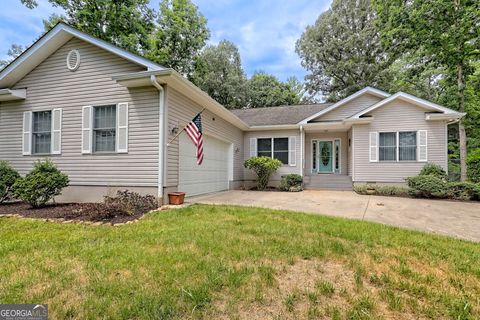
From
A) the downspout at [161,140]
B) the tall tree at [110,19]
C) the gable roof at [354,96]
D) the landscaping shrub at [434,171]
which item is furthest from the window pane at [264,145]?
the tall tree at [110,19]

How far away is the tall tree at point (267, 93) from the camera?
2564cm

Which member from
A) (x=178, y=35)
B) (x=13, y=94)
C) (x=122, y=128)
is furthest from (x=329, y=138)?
(x=178, y=35)

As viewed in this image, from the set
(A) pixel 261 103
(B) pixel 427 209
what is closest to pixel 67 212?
(B) pixel 427 209

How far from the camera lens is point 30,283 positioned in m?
2.58

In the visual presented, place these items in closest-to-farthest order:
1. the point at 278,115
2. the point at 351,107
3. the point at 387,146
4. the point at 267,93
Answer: the point at 387,146
the point at 351,107
the point at 278,115
the point at 267,93

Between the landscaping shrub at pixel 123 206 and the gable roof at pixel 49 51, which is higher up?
the gable roof at pixel 49 51

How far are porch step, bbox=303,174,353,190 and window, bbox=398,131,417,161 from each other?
2.53 m

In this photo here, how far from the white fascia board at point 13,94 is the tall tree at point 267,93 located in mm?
19763

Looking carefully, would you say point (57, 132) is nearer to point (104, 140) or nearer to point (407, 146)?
point (104, 140)

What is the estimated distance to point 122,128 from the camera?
7.26 metres

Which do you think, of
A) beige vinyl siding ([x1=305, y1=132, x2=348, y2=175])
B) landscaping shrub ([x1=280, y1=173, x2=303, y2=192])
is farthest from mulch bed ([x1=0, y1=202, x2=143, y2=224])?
beige vinyl siding ([x1=305, y1=132, x2=348, y2=175])

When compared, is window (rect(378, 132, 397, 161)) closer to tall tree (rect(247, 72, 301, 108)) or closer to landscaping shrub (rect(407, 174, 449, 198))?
landscaping shrub (rect(407, 174, 449, 198))

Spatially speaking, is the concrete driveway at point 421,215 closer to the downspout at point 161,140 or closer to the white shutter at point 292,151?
the downspout at point 161,140

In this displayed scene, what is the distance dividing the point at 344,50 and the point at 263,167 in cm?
1841
